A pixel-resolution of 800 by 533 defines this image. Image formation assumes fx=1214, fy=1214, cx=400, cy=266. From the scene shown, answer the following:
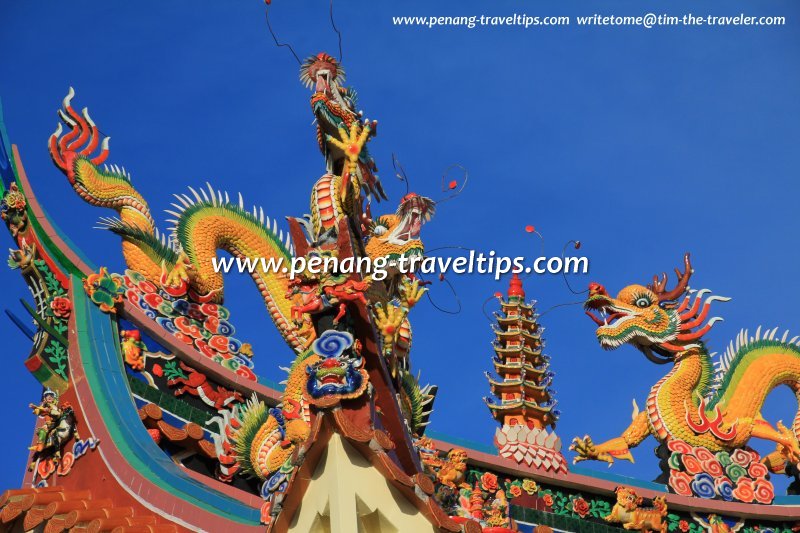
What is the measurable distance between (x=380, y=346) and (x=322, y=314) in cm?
57

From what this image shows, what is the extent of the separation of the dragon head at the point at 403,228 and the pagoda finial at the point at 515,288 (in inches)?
134

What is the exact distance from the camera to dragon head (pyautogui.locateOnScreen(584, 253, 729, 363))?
13.9 metres

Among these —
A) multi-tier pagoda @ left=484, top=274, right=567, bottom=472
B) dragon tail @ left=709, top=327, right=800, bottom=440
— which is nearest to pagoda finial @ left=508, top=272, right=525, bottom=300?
multi-tier pagoda @ left=484, top=274, right=567, bottom=472

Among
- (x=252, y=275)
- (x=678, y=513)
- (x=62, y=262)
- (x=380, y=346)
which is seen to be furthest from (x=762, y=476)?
(x=62, y=262)

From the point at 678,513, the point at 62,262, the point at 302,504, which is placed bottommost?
the point at 302,504

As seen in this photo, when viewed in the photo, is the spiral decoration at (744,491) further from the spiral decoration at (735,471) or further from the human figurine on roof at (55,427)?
the human figurine on roof at (55,427)

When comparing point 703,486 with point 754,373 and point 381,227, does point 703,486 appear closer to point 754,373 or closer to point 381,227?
point 754,373

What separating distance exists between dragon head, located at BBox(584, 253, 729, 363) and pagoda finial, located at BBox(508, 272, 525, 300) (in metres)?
0.94

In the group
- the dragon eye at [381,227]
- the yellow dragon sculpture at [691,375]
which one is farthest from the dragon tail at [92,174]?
the yellow dragon sculpture at [691,375]

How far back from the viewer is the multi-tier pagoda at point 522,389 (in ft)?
40.4

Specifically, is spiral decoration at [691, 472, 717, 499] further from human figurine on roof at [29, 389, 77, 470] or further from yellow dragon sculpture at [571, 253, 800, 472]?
human figurine on roof at [29, 389, 77, 470]

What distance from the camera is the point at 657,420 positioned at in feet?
43.1

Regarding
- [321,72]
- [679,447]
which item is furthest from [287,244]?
[679,447]

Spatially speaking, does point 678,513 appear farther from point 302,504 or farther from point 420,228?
point 302,504
